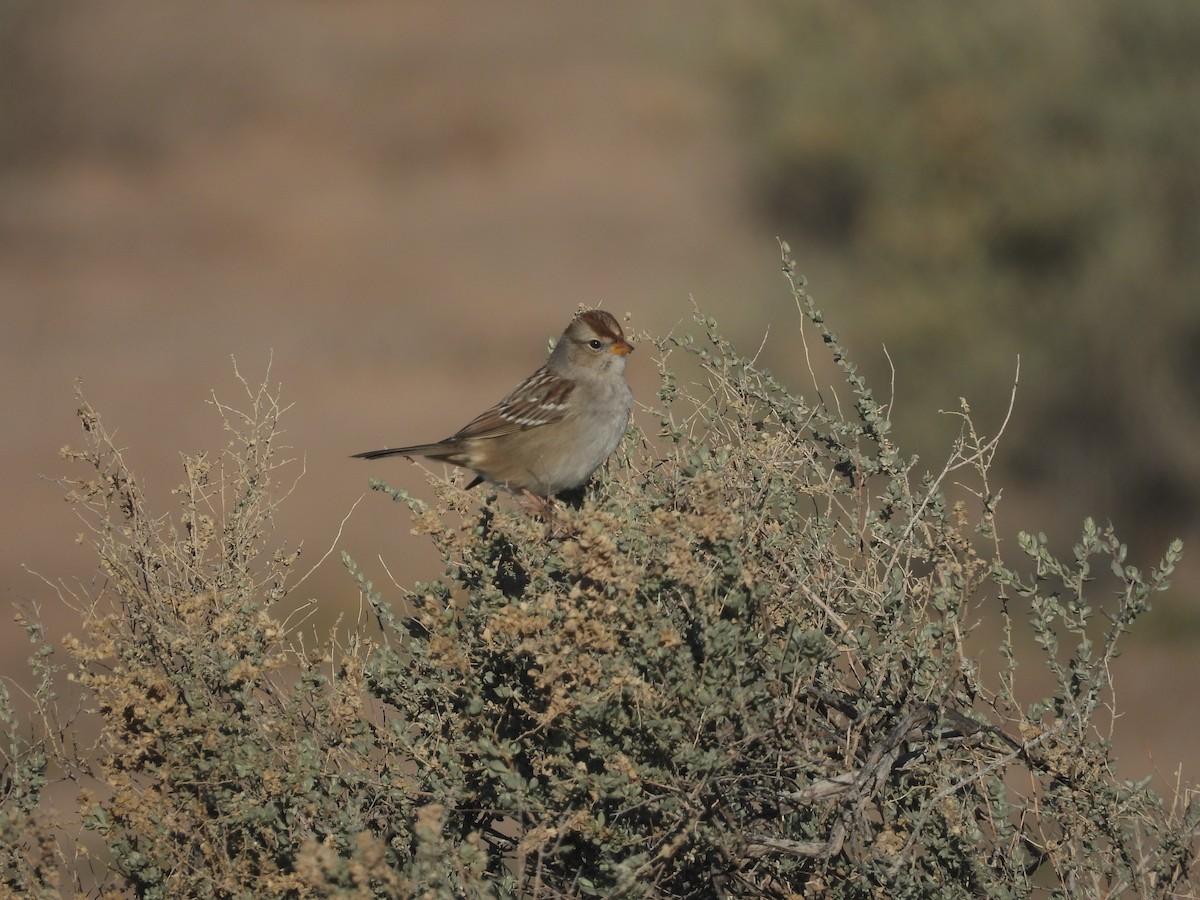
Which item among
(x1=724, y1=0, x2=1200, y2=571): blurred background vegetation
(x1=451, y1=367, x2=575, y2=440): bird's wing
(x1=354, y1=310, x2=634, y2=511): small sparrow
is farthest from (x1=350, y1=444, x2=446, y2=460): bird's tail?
(x1=724, y1=0, x2=1200, y2=571): blurred background vegetation

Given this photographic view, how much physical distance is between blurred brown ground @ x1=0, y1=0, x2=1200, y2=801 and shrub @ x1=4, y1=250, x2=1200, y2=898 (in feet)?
30.7

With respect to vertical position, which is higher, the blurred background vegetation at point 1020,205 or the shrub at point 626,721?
the blurred background vegetation at point 1020,205

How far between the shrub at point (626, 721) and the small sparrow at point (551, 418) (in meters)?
1.63

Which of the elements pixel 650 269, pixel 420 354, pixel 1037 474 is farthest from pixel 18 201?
pixel 1037 474

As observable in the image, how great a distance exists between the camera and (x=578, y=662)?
11.0ft

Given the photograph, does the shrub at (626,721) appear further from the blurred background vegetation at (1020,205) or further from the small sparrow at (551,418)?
the blurred background vegetation at (1020,205)

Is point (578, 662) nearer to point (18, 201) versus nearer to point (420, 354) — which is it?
point (420, 354)

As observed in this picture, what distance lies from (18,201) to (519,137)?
10.7 meters

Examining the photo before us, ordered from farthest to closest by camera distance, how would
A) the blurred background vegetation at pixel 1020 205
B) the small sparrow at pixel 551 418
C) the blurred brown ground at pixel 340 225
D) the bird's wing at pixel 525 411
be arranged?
the blurred brown ground at pixel 340 225 → the blurred background vegetation at pixel 1020 205 → the bird's wing at pixel 525 411 → the small sparrow at pixel 551 418

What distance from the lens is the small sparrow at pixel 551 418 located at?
5.79 m

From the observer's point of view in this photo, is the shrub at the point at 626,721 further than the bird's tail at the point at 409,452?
No

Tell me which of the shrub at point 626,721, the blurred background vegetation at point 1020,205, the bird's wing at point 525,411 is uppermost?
→ the blurred background vegetation at point 1020,205

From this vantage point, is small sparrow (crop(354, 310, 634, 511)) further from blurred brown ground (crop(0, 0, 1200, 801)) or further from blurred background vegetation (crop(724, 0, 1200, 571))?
blurred background vegetation (crop(724, 0, 1200, 571))

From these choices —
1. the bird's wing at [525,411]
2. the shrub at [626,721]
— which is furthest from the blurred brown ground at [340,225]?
the shrub at [626,721]
